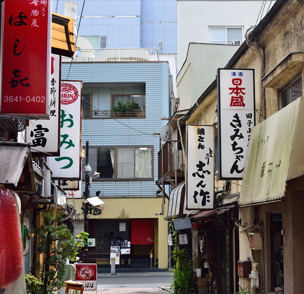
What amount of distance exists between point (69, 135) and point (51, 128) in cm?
306

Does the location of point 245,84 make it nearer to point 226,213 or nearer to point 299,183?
point 299,183

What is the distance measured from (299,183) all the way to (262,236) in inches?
124

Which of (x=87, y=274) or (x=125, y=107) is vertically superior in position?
(x=125, y=107)

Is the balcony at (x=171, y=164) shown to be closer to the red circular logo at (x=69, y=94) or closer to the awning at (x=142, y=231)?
the red circular logo at (x=69, y=94)

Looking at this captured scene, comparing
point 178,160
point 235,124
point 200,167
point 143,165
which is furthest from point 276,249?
point 143,165

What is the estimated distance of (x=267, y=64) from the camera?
11555 mm

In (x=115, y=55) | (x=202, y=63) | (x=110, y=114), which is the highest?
(x=115, y=55)

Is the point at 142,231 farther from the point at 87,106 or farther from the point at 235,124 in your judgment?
the point at 235,124

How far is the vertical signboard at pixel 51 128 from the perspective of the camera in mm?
10680

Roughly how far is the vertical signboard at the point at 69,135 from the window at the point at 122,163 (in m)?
20.8

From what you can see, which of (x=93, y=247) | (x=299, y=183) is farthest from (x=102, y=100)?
(x=299, y=183)

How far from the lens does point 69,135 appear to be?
45.5 feet

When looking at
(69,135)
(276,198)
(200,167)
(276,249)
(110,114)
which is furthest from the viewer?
(110,114)

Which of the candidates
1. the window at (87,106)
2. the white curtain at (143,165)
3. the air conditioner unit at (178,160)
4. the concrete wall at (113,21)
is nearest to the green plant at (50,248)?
the air conditioner unit at (178,160)
